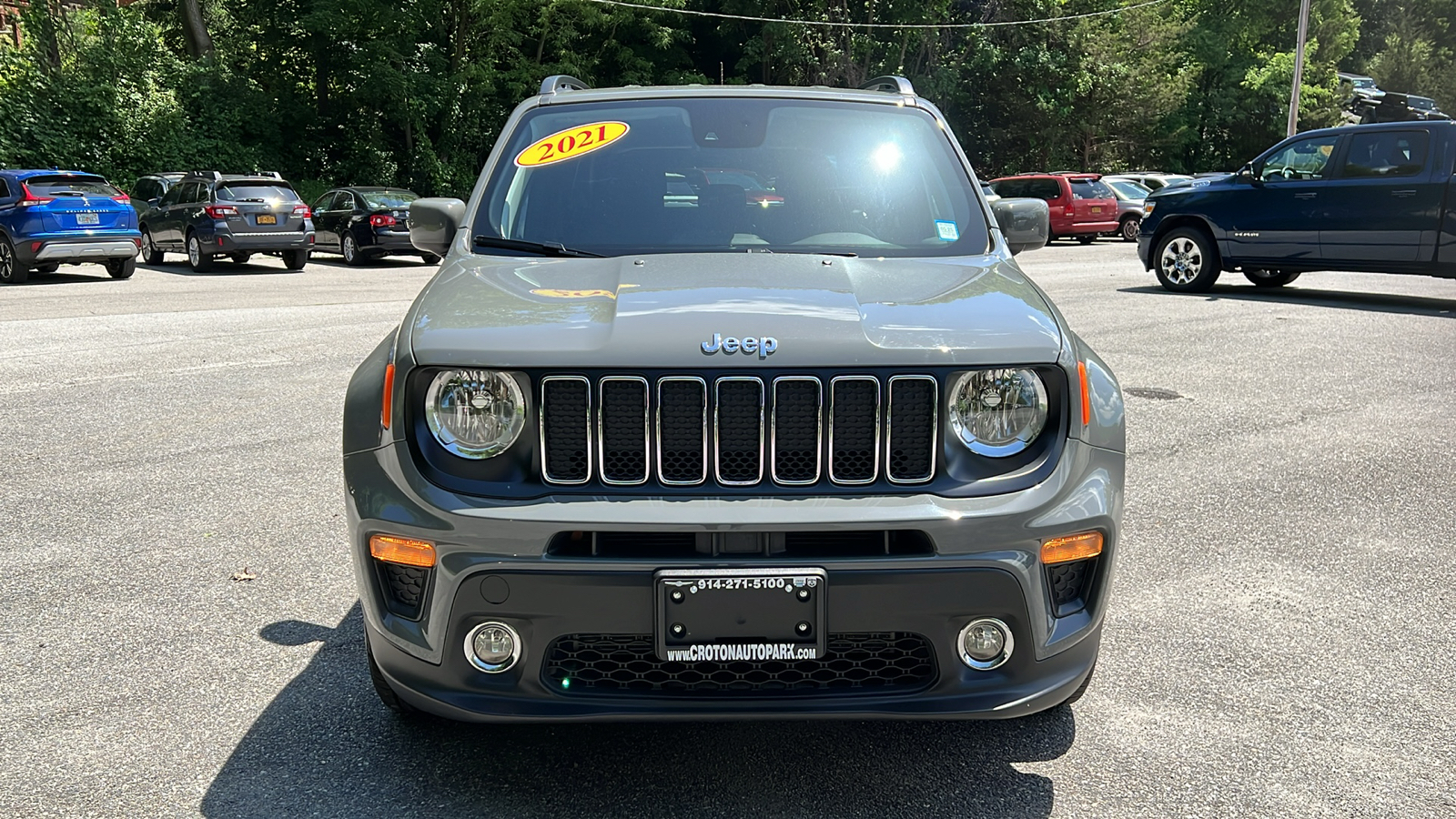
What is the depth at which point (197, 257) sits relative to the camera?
21531mm

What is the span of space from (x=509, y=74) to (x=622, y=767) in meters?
35.9

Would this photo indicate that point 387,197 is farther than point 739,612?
Yes

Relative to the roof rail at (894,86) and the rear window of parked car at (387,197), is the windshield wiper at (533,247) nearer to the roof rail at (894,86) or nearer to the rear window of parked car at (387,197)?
the roof rail at (894,86)

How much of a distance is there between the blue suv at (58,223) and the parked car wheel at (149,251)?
3.98 meters

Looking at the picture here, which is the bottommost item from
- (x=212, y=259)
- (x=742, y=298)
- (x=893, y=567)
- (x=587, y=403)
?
(x=212, y=259)

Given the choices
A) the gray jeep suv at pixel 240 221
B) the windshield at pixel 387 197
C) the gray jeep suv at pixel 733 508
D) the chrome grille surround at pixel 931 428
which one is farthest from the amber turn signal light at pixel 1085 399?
the windshield at pixel 387 197

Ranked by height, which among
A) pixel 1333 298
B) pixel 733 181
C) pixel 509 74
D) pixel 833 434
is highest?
pixel 509 74

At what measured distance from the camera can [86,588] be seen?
459cm

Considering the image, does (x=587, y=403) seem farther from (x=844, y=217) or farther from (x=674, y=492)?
(x=844, y=217)

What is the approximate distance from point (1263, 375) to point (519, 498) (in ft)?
26.5

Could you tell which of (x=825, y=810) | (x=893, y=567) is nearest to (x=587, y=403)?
(x=893, y=567)

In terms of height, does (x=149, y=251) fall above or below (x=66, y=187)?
below

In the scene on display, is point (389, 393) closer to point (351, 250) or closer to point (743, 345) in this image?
point (743, 345)

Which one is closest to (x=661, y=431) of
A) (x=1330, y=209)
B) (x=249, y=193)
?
(x=1330, y=209)
